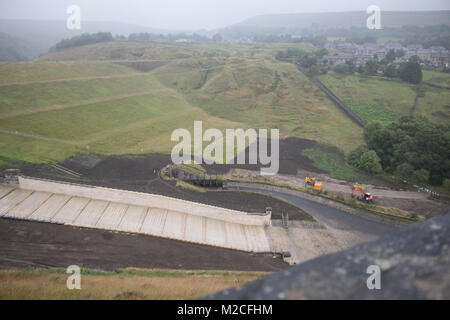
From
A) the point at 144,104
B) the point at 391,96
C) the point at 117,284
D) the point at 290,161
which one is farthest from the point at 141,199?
the point at 391,96

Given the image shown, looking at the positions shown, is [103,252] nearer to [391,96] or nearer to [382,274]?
[382,274]

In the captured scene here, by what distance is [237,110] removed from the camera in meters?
60.9

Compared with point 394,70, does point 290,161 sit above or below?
below

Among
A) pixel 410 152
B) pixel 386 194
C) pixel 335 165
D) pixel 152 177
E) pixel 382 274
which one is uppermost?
pixel 382 274

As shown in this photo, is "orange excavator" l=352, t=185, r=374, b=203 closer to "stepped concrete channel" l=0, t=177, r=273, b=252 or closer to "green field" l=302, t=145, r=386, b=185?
"green field" l=302, t=145, r=386, b=185

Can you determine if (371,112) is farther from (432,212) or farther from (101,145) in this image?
(101,145)

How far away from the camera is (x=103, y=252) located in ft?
54.5

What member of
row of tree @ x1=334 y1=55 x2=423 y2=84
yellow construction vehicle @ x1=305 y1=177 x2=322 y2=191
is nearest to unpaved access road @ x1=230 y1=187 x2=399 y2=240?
yellow construction vehicle @ x1=305 y1=177 x2=322 y2=191

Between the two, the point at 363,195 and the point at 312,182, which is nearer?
the point at 363,195

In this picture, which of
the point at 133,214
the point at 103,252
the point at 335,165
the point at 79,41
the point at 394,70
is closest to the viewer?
the point at 103,252

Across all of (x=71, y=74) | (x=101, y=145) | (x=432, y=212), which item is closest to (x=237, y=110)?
(x=101, y=145)

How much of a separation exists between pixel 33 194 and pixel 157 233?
10.9 m

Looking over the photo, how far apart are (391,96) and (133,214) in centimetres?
6239

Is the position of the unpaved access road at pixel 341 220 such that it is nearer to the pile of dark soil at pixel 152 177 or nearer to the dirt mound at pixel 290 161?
the pile of dark soil at pixel 152 177
